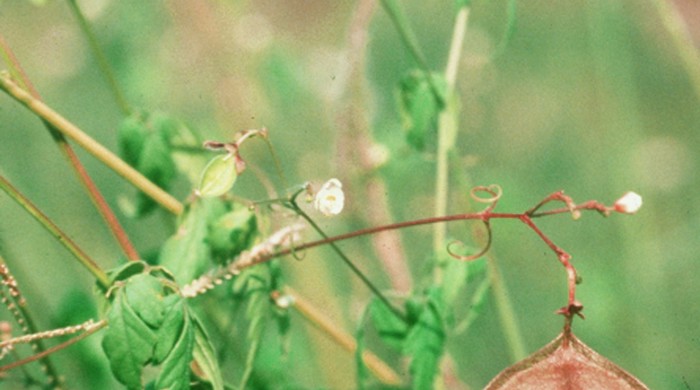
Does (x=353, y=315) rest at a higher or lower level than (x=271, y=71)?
lower

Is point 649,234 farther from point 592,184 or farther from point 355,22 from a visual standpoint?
point 355,22

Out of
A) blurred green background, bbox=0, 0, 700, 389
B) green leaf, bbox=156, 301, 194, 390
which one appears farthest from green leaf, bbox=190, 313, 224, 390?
blurred green background, bbox=0, 0, 700, 389

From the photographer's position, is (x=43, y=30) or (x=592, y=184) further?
(x=43, y=30)

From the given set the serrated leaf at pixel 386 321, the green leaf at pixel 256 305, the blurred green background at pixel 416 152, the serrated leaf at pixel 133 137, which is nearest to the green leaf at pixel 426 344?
the serrated leaf at pixel 386 321

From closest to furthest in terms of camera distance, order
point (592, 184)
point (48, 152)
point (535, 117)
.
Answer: point (48, 152) → point (592, 184) → point (535, 117)

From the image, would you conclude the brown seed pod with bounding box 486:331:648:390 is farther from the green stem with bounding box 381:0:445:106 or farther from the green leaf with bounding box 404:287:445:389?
the green stem with bounding box 381:0:445:106

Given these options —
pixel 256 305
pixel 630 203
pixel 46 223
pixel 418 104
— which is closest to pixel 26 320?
pixel 46 223

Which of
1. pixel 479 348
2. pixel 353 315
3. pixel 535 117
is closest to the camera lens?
pixel 353 315

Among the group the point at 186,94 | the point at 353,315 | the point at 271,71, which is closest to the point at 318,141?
the point at 271,71
